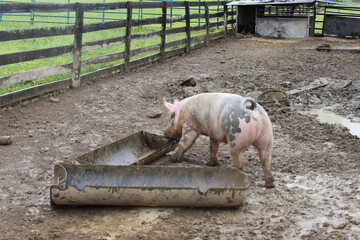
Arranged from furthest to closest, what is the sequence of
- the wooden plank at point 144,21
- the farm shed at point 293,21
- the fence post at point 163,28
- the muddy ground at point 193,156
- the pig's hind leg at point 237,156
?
the farm shed at point 293,21
the fence post at point 163,28
the wooden plank at point 144,21
the pig's hind leg at point 237,156
the muddy ground at point 193,156

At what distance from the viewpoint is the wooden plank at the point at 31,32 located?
292 inches

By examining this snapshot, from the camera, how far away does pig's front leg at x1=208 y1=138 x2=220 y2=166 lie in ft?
18.9

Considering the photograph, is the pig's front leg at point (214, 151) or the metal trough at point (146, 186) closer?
the metal trough at point (146, 186)

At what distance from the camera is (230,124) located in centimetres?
495

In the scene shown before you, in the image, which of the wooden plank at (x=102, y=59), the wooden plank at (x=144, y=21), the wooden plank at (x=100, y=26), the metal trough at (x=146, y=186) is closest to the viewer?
the metal trough at (x=146, y=186)

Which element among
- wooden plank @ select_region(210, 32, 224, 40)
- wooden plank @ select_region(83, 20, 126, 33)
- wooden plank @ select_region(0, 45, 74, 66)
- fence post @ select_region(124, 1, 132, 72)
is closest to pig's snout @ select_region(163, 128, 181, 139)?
wooden plank @ select_region(0, 45, 74, 66)

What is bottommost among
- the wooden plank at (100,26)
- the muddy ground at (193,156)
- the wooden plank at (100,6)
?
the muddy ground at (193,156)

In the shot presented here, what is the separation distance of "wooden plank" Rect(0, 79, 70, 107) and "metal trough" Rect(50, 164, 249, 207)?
10.3 feet

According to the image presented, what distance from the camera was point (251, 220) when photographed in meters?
4.41

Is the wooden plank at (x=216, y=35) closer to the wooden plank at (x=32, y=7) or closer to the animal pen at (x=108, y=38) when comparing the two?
the animal pen at (x=108, y=38)

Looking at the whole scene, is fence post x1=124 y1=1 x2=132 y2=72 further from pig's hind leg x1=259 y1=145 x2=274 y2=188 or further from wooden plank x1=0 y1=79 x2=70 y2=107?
pig's hind leg x1=259 y1=145 x2=274 y2=188

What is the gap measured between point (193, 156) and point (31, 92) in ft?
10.7

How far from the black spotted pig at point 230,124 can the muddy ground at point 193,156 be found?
0.38m

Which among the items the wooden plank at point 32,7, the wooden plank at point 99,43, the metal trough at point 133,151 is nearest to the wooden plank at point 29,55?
the wooden plank at point 99,43
